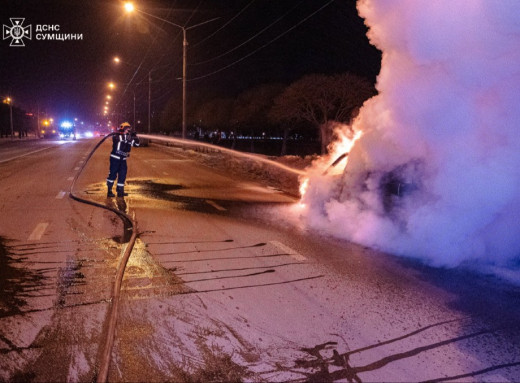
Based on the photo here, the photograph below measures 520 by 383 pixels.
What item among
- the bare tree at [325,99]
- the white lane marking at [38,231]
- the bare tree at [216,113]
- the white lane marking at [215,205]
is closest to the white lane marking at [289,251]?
the white lane marking at [215,205]

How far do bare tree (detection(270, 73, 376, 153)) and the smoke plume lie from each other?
22.6 m

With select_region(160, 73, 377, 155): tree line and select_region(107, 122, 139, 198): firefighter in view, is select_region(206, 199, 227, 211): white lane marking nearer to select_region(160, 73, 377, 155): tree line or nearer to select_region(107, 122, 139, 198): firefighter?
select_region(107, 122, 139, 198): firefighter

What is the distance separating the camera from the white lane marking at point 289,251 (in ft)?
21.6

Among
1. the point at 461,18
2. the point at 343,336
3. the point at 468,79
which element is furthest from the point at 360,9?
the point at 343,336

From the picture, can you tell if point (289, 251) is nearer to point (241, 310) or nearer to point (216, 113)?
point (241, 310)

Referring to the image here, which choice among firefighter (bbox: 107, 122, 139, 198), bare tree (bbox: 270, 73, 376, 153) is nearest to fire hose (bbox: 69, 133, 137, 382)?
firefighter (bbox: 107, 122, 139, 198)

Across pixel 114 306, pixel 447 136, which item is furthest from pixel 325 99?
pixel 114 306

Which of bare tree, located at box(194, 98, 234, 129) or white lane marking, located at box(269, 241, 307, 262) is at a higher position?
bare tree, located at box(194, 98, 234, 129)

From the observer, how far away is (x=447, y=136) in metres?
6.77

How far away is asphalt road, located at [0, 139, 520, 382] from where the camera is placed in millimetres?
3527

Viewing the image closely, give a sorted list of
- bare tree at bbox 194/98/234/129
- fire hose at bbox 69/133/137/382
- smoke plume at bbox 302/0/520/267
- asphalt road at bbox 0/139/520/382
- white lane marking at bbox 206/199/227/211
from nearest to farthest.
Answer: fire hose at bbox 69/133/137/382 < asphalt road at bbox 0/139/520/382 < smoke plume at bbox 302/0/520/267 < white lane marking at bbox 206/199/227/211 < bare tree at bbox 194/98/234/129

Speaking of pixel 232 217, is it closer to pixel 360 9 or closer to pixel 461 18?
pixel 360 9

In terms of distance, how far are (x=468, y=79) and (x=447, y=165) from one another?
125 centimetres

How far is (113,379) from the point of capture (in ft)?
10.8
